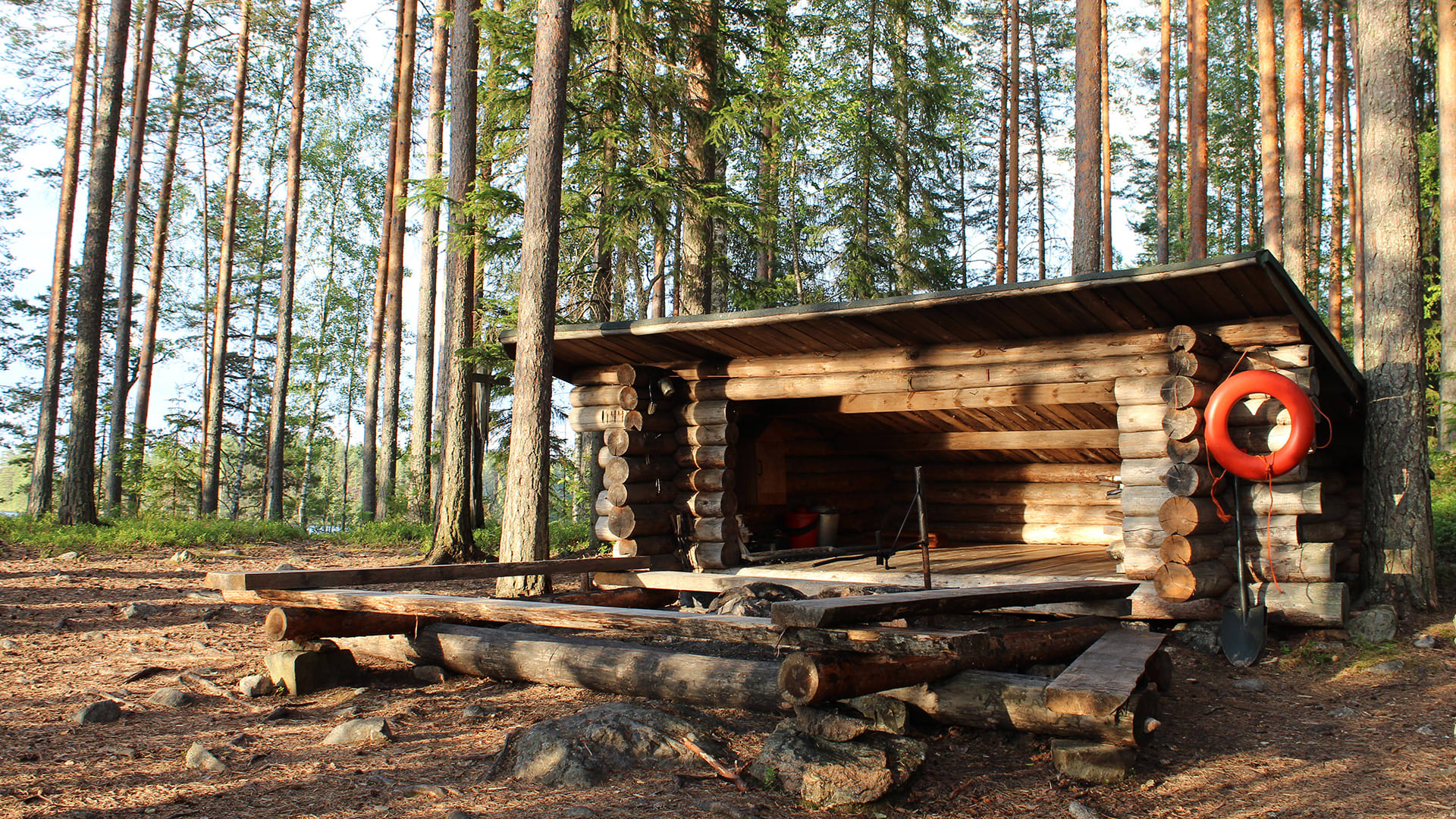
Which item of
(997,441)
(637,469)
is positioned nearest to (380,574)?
(637,469)

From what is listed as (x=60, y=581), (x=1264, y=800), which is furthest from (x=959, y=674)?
(x=60, y=581)

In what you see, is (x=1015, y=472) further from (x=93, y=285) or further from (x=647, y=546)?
(x=93, y=285)

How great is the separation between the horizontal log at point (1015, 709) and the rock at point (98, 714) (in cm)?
408

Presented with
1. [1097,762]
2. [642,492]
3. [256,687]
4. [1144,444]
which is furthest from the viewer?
[642,492]

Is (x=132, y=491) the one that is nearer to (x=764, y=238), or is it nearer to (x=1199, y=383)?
(x=764, y=238)

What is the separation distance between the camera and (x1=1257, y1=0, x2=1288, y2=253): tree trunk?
48.7 feet

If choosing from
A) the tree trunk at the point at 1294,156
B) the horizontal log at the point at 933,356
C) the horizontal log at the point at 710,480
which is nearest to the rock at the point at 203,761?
the horizontal log at the point at 710,480

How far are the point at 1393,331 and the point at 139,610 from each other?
10.8m

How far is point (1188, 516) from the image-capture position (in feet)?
21.8

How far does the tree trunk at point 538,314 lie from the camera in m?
8.24

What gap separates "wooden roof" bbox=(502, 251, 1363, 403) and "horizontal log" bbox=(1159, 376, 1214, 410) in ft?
1.76

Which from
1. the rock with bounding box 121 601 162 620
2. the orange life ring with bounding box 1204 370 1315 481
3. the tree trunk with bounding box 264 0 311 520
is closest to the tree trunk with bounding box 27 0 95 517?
the tree trunk with bounding box 264 0 311 520

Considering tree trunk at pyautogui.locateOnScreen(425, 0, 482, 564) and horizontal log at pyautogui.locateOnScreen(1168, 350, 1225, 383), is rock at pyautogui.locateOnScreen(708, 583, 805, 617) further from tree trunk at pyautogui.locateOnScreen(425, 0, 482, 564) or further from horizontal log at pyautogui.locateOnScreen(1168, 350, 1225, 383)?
tree trunk at pyautogui.locateOnScreen(425, 0, 482, 564)

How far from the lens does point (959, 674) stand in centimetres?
446
